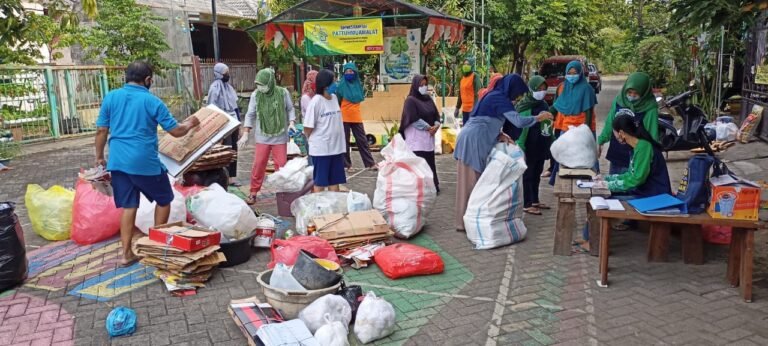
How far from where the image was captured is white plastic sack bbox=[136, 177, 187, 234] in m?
5.38

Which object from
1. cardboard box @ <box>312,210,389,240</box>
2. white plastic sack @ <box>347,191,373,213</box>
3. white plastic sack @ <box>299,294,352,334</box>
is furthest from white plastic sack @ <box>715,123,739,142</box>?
white plastic sack @ <box>299,294,352,334</box>

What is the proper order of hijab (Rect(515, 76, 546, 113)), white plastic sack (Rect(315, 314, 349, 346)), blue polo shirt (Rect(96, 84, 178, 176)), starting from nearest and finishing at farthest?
A: white plastic sack (Rect(315, 314, 349, 346)) → blue polo shirt (Rect(96, 84, 178, 176)) → hijab (Rect(515, 76, 546, 113))

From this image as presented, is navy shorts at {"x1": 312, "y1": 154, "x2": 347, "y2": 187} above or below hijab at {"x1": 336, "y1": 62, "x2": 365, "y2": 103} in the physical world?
below

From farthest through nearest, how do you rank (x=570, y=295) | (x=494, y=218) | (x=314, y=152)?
(x=314, y=152) → (x=494, y=218) → (x=570, y=295)

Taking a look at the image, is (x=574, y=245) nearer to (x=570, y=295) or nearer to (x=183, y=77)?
(x=570, y=295)

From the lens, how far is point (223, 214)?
5020 millimetres

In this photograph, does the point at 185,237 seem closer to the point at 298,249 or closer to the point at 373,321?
the point at 298,249

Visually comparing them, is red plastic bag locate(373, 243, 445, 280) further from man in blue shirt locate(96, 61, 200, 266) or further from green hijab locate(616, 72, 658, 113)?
green hijab locate(616, 72, 658, 113)

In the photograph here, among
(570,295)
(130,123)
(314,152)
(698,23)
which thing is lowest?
(570,295)

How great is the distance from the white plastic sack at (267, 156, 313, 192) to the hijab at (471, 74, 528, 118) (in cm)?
217

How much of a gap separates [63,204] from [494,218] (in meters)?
4.29

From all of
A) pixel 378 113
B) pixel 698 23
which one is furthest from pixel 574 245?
pixel 378 113

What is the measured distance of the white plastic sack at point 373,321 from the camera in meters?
3.64

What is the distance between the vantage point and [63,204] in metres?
5.93
